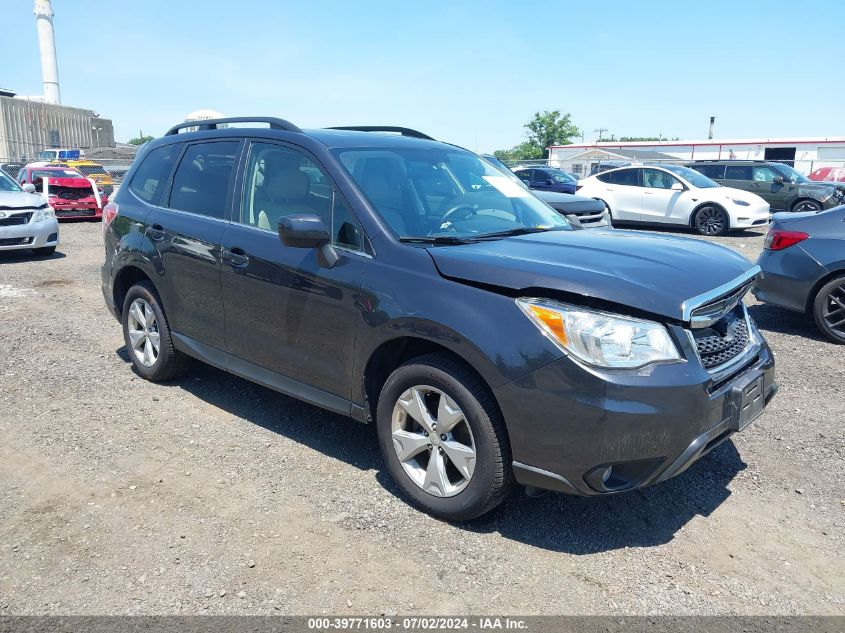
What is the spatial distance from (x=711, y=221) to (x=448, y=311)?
14.6m

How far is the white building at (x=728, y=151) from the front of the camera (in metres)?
38.5

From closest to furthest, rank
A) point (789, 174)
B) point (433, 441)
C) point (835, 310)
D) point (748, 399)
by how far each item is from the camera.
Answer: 1. point (748, 399)
2. point (433, 441)
3. point (835, 310)
4. point (789, 174)

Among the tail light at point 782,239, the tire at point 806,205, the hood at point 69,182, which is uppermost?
the hood at point 69,182

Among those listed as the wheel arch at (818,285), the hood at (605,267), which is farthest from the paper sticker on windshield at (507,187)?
the wheel arch at (818,285)

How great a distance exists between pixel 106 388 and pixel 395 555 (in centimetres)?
324

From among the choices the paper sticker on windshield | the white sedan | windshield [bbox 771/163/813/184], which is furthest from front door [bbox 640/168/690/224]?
the paper sticker on windshield

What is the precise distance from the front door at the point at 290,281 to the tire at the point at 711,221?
13.9 metres

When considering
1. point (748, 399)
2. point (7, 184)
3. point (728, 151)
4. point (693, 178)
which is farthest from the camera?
point (728, 151)

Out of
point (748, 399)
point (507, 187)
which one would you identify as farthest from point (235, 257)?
point (748, 399)

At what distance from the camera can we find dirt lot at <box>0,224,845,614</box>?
286 centimetres

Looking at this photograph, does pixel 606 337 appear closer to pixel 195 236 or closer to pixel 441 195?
pixel 441 195

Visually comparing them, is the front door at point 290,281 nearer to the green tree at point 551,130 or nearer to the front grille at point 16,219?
the front grille at point 16,219

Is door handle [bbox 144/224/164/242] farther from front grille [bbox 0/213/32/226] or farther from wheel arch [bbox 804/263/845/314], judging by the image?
front grille [bbox 0/213/32/226]

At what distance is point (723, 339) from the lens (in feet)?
10.8
